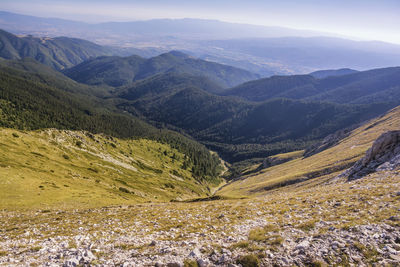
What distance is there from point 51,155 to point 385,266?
112 meters

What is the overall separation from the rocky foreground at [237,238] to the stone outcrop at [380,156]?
59.3 feet

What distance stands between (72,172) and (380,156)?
9652cm

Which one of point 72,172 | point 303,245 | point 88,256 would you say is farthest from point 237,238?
point 72,172

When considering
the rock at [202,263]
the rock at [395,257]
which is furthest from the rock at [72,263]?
the rock at [395,257]

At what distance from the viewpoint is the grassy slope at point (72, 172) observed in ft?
152

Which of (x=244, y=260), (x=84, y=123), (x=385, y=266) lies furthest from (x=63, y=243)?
(x=84, y=123)

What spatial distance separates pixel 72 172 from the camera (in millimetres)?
78062

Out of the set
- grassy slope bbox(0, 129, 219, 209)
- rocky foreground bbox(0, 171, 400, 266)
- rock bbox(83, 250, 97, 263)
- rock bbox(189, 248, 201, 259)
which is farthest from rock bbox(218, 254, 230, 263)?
grassy slope bbox(0, 129, 219, 209)

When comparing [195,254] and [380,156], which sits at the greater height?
[380,156]

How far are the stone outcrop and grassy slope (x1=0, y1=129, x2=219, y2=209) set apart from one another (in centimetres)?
5681

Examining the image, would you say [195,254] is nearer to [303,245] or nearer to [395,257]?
[303,245]

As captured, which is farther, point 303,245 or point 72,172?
point 72,172


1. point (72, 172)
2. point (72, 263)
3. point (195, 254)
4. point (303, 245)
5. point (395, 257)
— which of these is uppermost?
point (395, 257)

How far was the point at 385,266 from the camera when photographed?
10.6m
